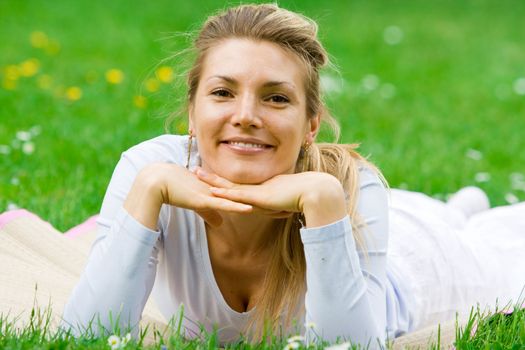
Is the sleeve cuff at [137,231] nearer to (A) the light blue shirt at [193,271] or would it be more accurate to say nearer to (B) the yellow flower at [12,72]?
(A) the light blue shirt at [193,271]

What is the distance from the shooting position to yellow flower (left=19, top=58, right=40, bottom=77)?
8.00 meters

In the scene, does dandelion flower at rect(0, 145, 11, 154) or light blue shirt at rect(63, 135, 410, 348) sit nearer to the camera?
light blue shirt at rect(63, 135, 410, 348)

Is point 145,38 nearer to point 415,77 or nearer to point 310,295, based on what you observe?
point 415,77

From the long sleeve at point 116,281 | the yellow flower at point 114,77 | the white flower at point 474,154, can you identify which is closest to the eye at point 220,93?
the long sleeve at point 116,281

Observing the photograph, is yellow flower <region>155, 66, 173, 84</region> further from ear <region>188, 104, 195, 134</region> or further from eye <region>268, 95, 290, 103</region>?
eye <region>268, 95, 290, 103</region>

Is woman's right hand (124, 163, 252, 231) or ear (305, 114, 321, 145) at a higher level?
ear (305, 114, 321, 145)

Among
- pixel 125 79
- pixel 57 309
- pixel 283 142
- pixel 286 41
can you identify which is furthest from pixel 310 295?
pixel 125 79

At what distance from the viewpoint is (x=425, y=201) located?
15.4ft

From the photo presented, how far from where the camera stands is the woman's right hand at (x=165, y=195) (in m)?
2.96

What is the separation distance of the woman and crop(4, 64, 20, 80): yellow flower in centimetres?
461

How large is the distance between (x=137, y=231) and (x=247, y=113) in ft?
1.66

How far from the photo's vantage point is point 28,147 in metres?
5.78

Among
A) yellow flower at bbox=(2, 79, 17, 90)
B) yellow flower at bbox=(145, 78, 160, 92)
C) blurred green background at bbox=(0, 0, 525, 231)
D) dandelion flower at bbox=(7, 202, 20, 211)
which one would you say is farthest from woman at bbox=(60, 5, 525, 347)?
yellow flower at bbox=(2, 79, 17, 90)

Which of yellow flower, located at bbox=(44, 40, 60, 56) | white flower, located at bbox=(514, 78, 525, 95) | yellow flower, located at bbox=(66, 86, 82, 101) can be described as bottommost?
yellow flower, located at bbox=(66, 86, 82, 101)
